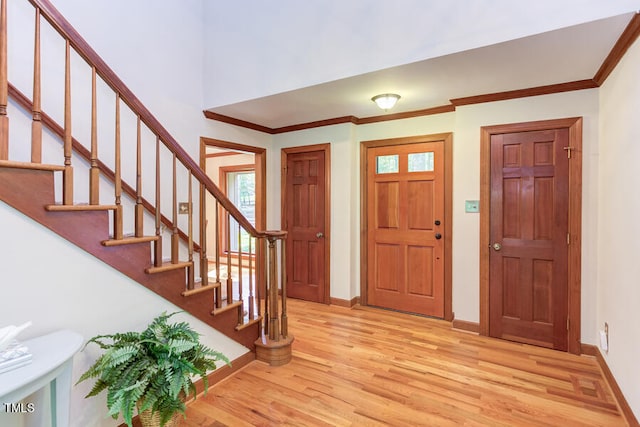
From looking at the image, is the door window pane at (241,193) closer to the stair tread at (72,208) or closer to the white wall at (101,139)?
the white wall at (101,139)

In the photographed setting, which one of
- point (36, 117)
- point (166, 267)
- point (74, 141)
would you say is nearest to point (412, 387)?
point (166, 267)

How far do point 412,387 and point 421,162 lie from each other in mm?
2367

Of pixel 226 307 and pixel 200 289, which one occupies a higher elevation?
pixel 200 289

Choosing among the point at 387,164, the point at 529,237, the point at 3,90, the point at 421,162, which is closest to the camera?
the point at 3,90

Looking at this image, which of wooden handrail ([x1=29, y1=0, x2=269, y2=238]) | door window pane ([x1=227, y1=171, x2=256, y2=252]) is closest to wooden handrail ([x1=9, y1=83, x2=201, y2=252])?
wooden handrail ([x1=29, y1=0, x2=269, y2=238])

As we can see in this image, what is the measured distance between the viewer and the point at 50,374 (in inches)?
51.7

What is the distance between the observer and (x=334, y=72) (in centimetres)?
277

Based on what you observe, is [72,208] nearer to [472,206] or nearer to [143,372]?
[143,372]

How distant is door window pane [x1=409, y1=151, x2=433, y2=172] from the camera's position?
3.73 metres

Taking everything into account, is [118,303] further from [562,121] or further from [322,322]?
[562,121]

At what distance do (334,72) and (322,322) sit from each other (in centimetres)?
254

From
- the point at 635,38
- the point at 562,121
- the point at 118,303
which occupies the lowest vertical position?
the point at 118,303

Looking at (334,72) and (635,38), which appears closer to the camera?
(635,38)

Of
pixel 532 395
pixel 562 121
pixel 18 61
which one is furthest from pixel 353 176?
pixel 18 61
